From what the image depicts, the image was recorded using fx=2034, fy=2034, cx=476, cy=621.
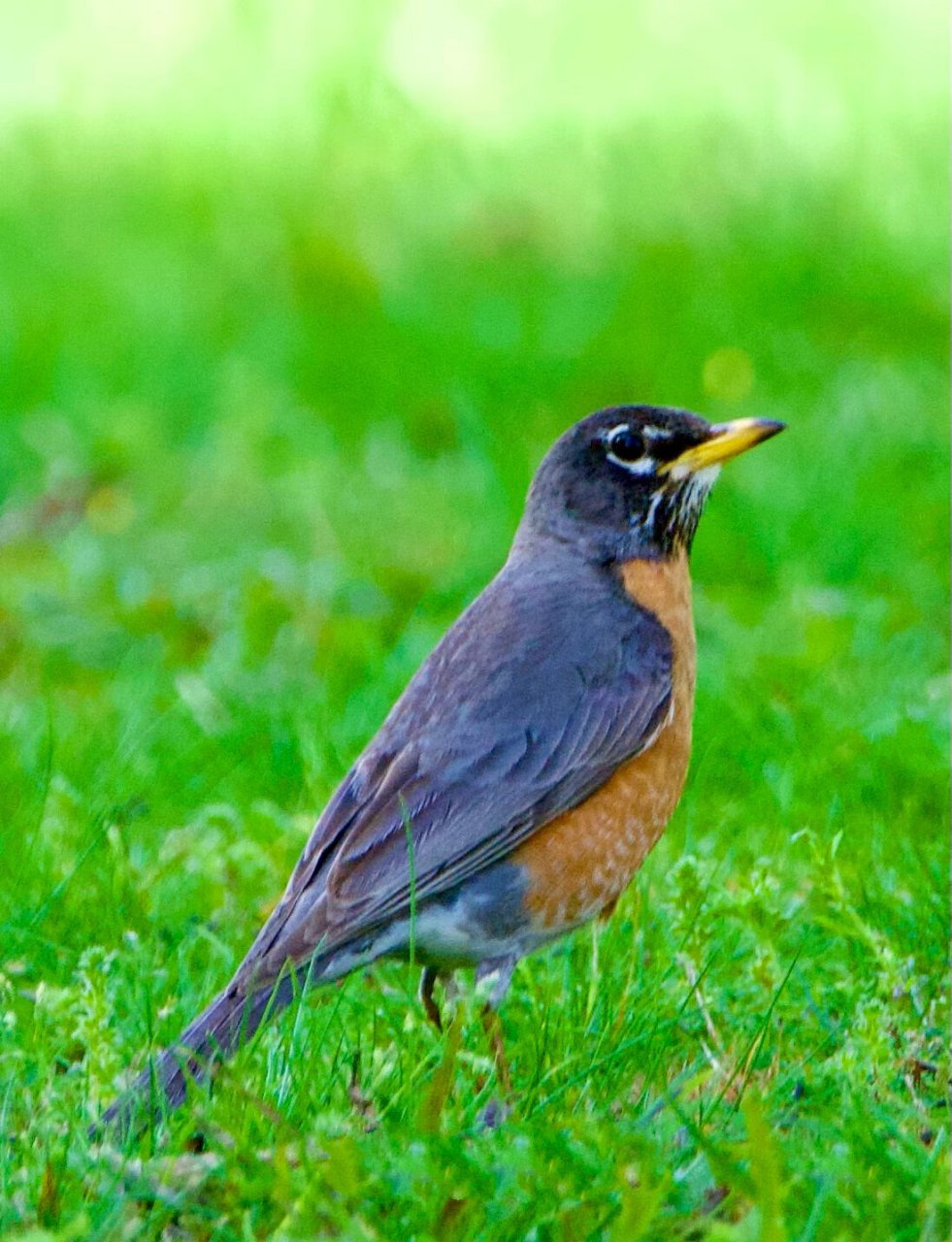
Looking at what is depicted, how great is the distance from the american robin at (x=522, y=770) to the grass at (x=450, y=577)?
165 mm

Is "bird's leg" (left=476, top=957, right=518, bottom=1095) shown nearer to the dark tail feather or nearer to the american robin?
the american robin

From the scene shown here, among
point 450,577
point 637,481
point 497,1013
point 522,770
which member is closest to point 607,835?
point 522,770

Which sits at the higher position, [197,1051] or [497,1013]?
[197,1051]

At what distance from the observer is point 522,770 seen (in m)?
4.23

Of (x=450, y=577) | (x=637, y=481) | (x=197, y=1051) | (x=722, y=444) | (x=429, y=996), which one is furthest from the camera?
(x=450, y=577)


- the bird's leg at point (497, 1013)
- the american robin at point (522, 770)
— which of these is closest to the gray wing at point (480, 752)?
the american robin at point (522, 770)

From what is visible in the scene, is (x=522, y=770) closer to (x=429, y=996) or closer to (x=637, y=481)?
(x=429, y=996)

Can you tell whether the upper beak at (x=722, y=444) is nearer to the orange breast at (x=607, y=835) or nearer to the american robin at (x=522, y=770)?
the american robin at (x=522, y=770)

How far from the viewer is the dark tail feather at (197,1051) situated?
3309 millimetres

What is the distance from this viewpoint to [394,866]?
4.05 metres

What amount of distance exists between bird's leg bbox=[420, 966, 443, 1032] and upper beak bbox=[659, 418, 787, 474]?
1353 mm

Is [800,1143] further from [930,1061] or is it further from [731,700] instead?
[731,700]

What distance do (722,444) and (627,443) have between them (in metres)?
0.24

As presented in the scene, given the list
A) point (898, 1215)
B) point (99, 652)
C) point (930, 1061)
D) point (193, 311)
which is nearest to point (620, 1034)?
point (930, 1061)
